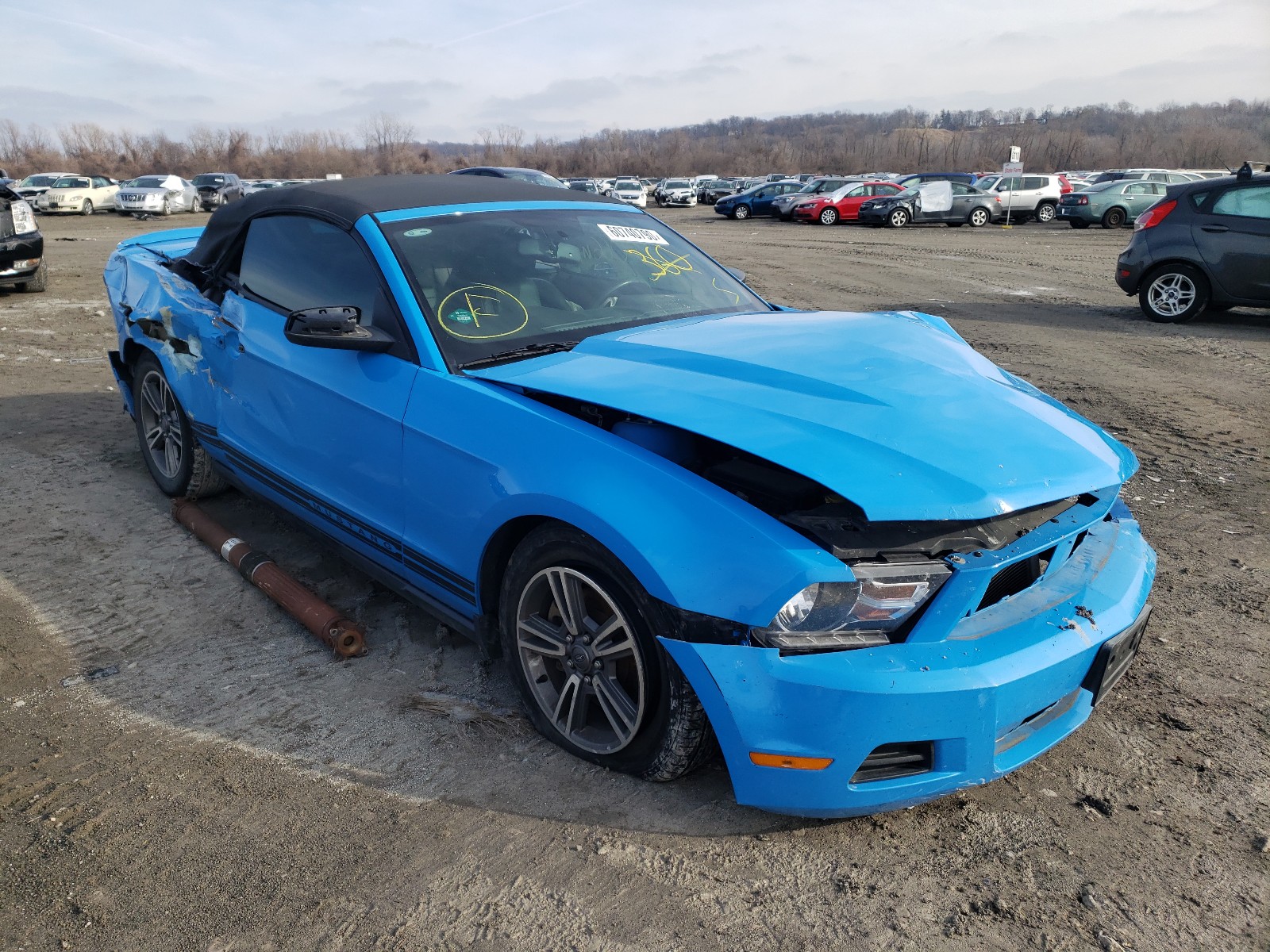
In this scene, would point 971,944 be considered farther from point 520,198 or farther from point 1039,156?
point 1039,156

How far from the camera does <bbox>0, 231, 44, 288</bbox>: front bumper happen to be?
35.7 ft

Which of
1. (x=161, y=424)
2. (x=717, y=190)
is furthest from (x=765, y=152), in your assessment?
(x=161, y=424)

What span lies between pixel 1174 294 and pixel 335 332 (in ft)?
33.7

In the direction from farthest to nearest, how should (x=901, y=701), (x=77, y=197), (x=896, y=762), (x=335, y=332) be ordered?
1. (x=77, y=197)
2. (x=335, y=332)
3. (x=896, y=762)
4. (x=901, y=701)

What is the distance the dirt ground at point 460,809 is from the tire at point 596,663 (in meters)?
0.13

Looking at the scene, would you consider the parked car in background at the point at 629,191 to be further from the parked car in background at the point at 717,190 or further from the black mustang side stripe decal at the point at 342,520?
the black mustang side stripe decal at the point at 342,520

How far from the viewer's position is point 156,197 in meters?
31.8

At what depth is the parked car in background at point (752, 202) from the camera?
108ft

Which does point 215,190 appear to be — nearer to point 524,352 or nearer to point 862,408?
point 524,352

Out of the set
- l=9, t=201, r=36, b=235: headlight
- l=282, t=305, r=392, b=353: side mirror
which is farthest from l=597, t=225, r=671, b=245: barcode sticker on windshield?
l=9, t=201, r=36, b=235: headlight

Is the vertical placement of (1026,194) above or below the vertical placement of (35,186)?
below

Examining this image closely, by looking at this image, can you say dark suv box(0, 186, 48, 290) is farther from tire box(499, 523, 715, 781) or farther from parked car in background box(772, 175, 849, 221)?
parked car in background box(772, 175, 849, 221)

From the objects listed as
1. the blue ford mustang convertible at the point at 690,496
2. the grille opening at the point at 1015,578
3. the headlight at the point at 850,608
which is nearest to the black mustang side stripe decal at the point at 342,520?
the blue ford mustang convertible at the point at 690,496

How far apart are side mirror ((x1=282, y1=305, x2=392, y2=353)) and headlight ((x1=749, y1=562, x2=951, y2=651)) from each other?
1.67 meters
